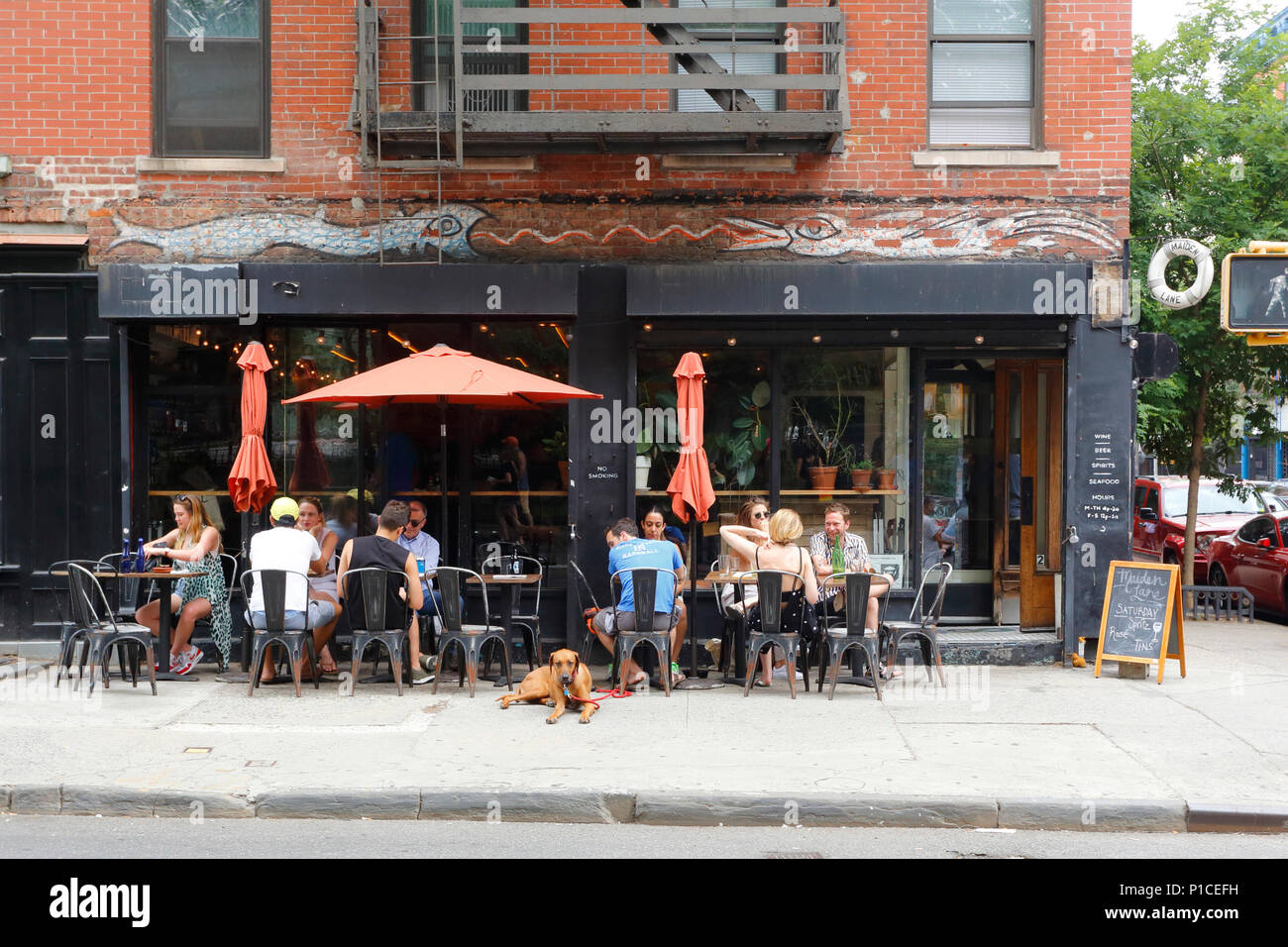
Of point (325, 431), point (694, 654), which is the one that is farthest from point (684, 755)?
point (325, 431)

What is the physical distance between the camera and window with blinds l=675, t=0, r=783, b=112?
1101cm

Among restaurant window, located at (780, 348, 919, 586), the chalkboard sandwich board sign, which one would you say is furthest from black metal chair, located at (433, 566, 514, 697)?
the chalkboard sandwich board sign

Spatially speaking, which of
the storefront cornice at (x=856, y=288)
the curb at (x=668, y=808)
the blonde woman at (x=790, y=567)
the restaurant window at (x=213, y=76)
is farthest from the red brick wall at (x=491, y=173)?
the curb at (x=668, y=808)

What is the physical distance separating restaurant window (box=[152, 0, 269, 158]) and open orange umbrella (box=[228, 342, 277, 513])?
7.57 ft

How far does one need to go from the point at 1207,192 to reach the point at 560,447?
8.98 m

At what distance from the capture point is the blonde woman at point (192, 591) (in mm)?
9984

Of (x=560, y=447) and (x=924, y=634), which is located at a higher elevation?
(x=560, y=447)

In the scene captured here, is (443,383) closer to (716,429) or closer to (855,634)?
(716,429)

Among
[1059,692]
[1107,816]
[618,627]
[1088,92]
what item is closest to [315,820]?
[618,627]

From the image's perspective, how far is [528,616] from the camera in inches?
416

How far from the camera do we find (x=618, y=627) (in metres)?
9.48

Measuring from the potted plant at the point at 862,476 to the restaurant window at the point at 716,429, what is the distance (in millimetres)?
880

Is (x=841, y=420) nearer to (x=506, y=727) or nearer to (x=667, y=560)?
(x=667, y=560)

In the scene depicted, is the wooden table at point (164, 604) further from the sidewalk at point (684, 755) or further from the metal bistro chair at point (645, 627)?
the metal bistro chair at point (645, 627)
